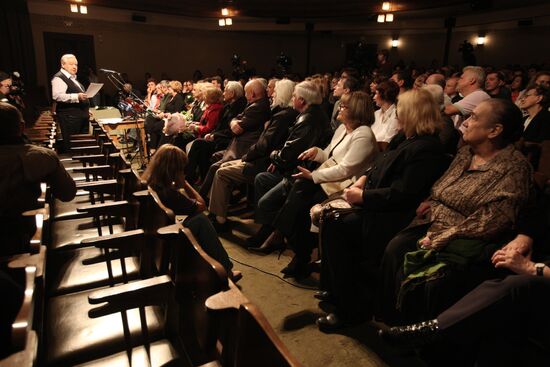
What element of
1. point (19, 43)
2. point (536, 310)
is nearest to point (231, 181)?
point (536, 310)

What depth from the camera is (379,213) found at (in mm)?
2100

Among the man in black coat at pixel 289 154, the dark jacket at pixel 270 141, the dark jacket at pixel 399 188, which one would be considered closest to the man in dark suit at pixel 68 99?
the dark jacket at pixel 270 141

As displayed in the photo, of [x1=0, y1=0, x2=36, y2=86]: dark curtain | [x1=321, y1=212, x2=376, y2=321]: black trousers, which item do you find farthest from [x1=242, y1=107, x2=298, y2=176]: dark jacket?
[x1=0, y1=0, x2=36, y2=86]: dark curtain

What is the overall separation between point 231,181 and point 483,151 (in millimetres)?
2142

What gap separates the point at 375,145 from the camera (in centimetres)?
253

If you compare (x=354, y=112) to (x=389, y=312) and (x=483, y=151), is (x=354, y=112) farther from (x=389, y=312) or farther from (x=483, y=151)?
(x=389, y=312)

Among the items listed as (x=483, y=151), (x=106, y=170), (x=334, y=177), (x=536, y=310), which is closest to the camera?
(x=536, y=310)

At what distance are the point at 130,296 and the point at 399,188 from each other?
140cm

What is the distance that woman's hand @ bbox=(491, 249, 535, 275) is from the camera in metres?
1.50

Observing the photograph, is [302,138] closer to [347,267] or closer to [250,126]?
[250,126]

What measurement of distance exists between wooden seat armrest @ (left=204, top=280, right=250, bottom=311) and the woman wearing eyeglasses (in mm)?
2808

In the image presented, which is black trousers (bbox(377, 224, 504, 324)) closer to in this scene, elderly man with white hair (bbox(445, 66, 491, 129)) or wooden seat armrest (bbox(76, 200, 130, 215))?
wooden seat armrest (bbox(76, 200, 130, 215))

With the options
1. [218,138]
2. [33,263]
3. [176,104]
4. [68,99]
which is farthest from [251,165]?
[176,104]

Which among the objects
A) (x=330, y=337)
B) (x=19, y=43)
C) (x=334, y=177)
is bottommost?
(x=330, y=337)
